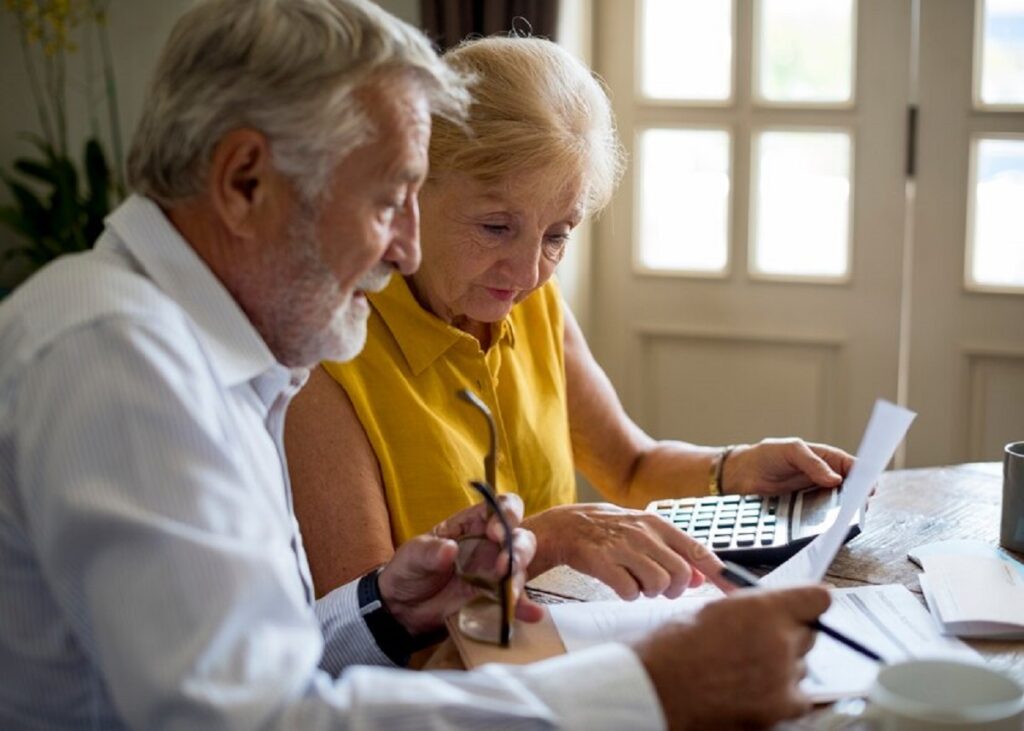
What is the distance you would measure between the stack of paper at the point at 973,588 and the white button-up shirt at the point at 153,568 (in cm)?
45

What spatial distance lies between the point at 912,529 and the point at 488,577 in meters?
0.65

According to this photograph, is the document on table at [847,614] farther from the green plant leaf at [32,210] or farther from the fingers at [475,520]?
the green plant leaf at [32,210]

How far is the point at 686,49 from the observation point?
3.30 m

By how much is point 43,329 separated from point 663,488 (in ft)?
4.05

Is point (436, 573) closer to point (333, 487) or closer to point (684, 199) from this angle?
point (333, 487)

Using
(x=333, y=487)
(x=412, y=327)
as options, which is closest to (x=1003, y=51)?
(x=412, y=327)

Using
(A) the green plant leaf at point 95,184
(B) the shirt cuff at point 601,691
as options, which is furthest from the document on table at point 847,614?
(A) the green plant leaf at point 95,184

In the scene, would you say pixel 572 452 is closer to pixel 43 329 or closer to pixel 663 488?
pixel 663 488

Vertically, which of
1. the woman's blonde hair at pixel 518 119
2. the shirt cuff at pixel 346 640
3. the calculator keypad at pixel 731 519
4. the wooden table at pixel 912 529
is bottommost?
the shirt cuff at pixel 346 640

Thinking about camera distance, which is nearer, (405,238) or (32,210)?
(405,238)

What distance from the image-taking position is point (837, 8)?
10.4 feet

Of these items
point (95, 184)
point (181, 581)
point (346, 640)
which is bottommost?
point (346, 640)

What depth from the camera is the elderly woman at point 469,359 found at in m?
1.63

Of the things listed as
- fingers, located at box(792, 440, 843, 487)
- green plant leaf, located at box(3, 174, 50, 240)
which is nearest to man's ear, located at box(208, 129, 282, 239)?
fingers, located at box(792, 440, 843, 487)
